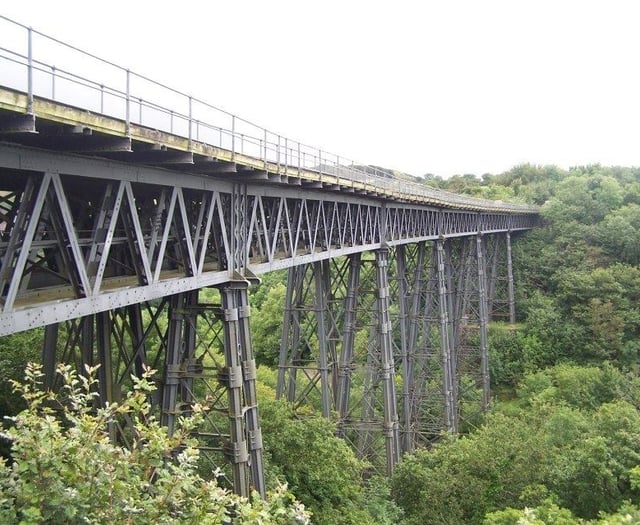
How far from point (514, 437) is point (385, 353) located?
4685mm

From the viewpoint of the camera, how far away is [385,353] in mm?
18141

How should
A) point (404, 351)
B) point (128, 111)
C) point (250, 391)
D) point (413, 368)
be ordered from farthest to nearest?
1. point (413, 368)
2. point (404, 351)
3. point (250, 391)
4. point (128, 111)

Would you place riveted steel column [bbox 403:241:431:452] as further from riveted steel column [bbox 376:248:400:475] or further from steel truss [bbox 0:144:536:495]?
riveted steel column [bbox 376:248:400:475]

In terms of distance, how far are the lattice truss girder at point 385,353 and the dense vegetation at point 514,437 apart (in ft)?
4.45

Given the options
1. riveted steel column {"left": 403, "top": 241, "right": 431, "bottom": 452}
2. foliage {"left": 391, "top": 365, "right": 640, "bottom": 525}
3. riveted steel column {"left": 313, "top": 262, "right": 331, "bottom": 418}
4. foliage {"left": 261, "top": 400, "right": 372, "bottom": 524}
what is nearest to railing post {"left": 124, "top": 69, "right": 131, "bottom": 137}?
foliage {"left": 261, "top": 400, "right": 372, "bottom": 524}

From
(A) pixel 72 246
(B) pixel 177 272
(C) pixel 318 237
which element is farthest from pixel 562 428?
(A) pixel 72 246

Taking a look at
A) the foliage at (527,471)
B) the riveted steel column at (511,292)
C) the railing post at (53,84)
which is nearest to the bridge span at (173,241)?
the railing post at (53,84)

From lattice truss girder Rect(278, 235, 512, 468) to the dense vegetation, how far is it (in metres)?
1.36

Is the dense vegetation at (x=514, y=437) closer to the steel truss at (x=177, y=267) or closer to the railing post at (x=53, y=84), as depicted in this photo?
the steel truss at (x=177, y=267)

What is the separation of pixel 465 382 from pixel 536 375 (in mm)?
3810

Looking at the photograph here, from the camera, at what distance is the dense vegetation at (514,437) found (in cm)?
445

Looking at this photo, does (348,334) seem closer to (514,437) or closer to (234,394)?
(514,437)

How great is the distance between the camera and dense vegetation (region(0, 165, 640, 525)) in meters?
4.45

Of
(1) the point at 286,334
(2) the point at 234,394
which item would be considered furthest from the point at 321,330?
(2) the point at 234,394
